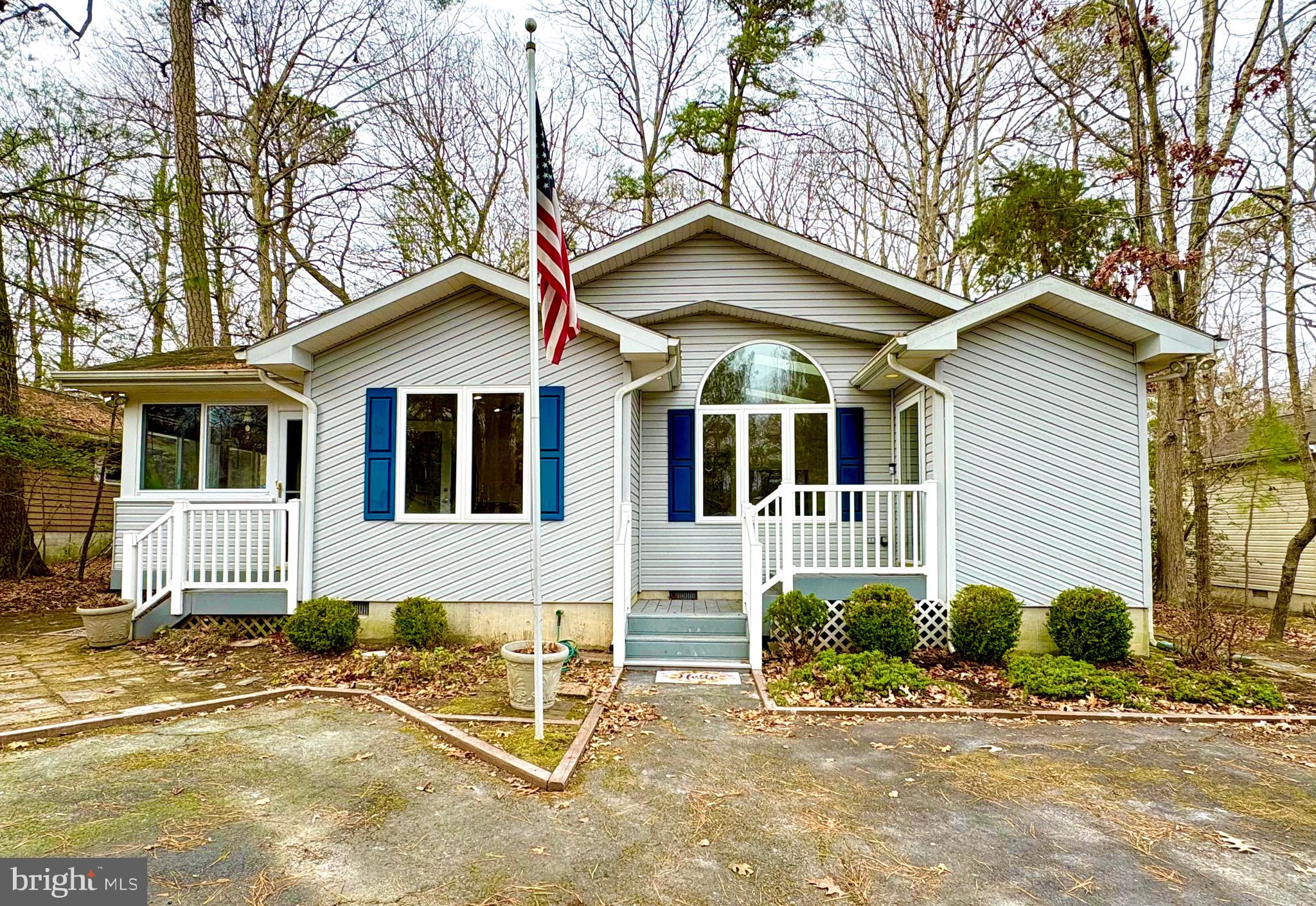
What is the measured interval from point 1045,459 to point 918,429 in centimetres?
128

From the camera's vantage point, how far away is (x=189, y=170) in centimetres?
1240

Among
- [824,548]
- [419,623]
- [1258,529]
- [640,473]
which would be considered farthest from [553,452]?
[1258,529]

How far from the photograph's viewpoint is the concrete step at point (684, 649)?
669 cm

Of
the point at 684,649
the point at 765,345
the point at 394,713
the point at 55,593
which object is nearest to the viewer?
the point at 394,713

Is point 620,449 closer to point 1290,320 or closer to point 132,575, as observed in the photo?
point 132,575

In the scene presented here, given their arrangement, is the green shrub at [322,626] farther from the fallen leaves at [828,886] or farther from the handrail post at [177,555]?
the fallen leaves at [828,886]

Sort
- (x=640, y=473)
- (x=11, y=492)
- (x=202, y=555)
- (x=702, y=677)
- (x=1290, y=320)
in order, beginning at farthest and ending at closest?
(x=11, y=492) → (x=1290, y=320) → (x=640, y=473) → (x=202, y=555) → (x=702, y=677)


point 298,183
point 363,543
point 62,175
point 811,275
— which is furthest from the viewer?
point 298,183

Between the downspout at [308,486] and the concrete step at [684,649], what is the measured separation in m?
3.55

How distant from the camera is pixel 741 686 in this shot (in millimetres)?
5898

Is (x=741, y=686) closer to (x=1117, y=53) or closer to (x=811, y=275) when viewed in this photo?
(x=811, y=275)

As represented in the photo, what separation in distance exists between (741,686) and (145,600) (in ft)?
21.3

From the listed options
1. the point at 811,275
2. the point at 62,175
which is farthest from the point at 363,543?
the point at 62,175

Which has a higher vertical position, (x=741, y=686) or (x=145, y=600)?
(x=145, y=600)
